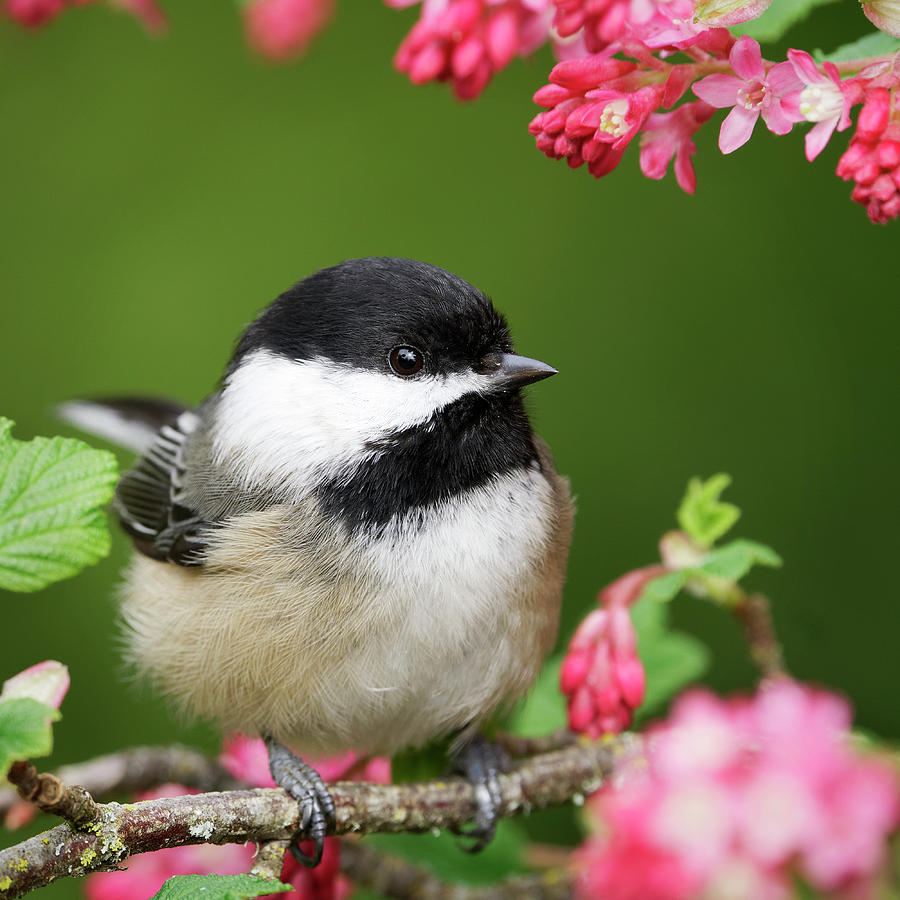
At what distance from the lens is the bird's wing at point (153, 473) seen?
5.24 feet

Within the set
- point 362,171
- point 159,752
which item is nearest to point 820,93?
point 159,752

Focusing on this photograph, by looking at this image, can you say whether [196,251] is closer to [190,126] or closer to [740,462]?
[190,126]

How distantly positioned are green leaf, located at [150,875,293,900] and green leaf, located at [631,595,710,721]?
0.76 meters

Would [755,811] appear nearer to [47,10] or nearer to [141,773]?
[141,773]

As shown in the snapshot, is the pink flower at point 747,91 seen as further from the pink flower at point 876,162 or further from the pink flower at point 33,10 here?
the pink flower at point 33,10

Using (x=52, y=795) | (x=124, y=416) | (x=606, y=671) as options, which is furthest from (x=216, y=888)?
(x=124, y=416)

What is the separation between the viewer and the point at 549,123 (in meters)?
0.86

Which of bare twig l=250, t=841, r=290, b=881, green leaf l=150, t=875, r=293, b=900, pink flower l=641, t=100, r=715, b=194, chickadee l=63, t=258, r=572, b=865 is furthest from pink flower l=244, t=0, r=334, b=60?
green leaf l=150, t=875, r=293, b=900

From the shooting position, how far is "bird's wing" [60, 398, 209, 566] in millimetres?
1597

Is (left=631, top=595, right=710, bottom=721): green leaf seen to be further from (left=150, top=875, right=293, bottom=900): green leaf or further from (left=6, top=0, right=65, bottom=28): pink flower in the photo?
(left=6, top=0, right=65, bottom=28): pink flower

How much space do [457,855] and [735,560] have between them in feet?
2.02

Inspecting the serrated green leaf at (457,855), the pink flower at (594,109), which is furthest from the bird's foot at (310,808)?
the pink flower at (594,109)

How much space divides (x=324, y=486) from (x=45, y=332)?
1.48 metres

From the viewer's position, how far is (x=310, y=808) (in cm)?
122
